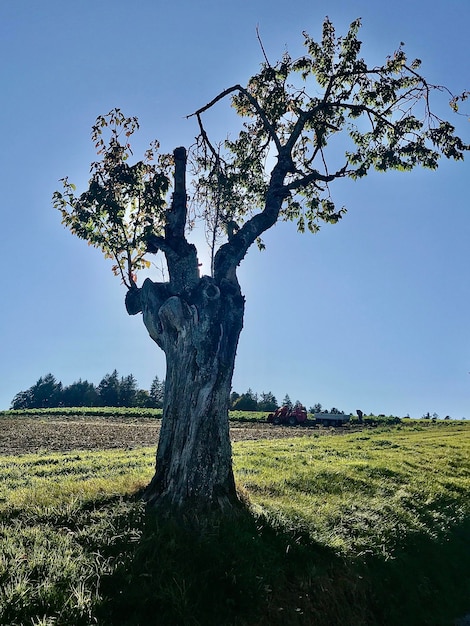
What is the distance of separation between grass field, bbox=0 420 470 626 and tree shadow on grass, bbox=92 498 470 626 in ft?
0.06

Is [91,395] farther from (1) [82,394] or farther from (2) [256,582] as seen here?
(2) [256,582]

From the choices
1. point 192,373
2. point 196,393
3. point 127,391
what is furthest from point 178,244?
point 127,391

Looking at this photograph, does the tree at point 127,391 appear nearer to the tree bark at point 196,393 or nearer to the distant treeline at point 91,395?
the distant treeline at point 91,395

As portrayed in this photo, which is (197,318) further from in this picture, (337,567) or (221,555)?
(337,567)

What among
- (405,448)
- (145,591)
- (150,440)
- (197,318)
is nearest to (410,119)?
(197,318)

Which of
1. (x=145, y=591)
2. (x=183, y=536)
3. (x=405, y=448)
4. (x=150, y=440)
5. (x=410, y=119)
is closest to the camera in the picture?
(x=145, y=591)

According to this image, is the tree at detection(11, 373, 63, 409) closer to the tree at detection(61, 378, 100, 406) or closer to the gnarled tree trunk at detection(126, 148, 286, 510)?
the tree at detection(61, 378, 100, 406)

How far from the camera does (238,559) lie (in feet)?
19.2

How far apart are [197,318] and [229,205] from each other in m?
6.68

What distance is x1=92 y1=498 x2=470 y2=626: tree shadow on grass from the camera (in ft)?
15.7

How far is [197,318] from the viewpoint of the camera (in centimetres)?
880

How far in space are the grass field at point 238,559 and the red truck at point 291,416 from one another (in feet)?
116

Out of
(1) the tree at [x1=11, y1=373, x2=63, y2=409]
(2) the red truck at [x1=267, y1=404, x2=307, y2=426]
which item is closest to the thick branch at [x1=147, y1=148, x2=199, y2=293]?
(2) the red truck at [x1=267, y1=404, x2=307, y2=426]

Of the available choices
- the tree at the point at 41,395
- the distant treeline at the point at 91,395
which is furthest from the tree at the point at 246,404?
the tree at the point at 41,395
